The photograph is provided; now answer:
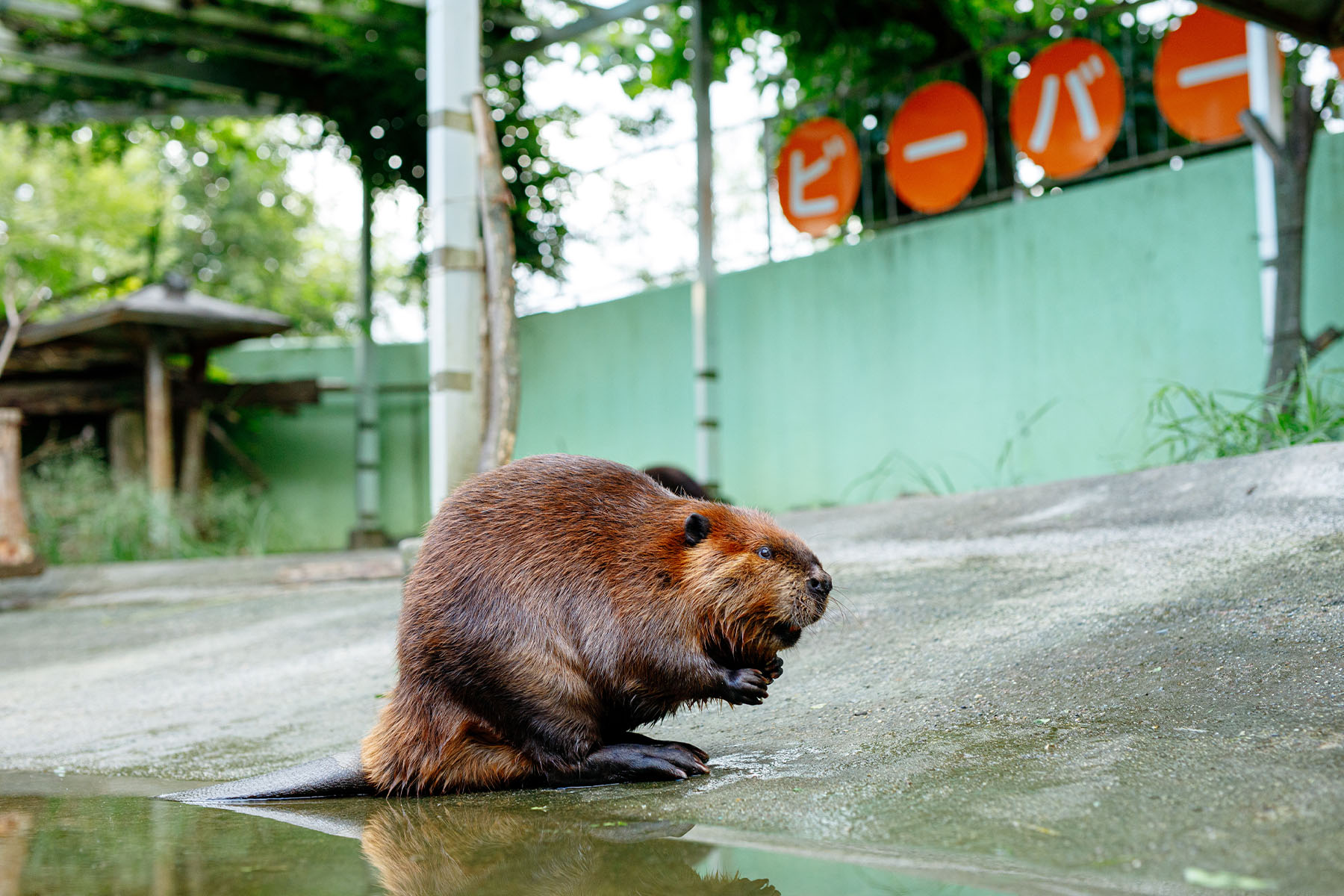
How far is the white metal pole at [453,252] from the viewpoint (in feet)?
14.3

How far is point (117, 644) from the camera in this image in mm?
4344

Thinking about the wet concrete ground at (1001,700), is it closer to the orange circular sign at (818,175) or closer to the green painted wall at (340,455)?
the orange circular sign at (818,175)

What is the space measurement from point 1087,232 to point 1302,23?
2292mm

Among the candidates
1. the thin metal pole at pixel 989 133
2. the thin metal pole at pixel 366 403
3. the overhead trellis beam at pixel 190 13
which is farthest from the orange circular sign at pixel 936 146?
the thin metal pole at pixel 366 403

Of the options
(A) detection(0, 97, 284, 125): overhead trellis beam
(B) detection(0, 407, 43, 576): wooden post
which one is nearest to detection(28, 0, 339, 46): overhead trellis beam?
(A) detection(0, 97, 284, 125): overhead trellis beam

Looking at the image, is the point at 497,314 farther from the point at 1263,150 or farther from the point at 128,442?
the point at 128,442

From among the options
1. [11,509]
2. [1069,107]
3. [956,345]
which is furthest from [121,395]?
[1069,107]

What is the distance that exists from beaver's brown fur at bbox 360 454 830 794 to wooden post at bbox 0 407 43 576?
432 cm

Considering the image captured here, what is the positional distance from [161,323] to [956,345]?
5373mm

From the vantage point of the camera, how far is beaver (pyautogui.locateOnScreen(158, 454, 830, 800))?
195 centimetres

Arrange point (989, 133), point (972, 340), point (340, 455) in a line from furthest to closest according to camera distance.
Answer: point (340, 455) < point (989, 133) < point (972, 340)

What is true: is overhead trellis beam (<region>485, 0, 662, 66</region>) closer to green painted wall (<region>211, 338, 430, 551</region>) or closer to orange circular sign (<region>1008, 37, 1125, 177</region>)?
orange circular sign (<region>1008, 37, 1125, 177</region>)

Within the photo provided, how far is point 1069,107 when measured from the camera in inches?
223

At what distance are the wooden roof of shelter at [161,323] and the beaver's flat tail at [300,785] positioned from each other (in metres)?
6.68
